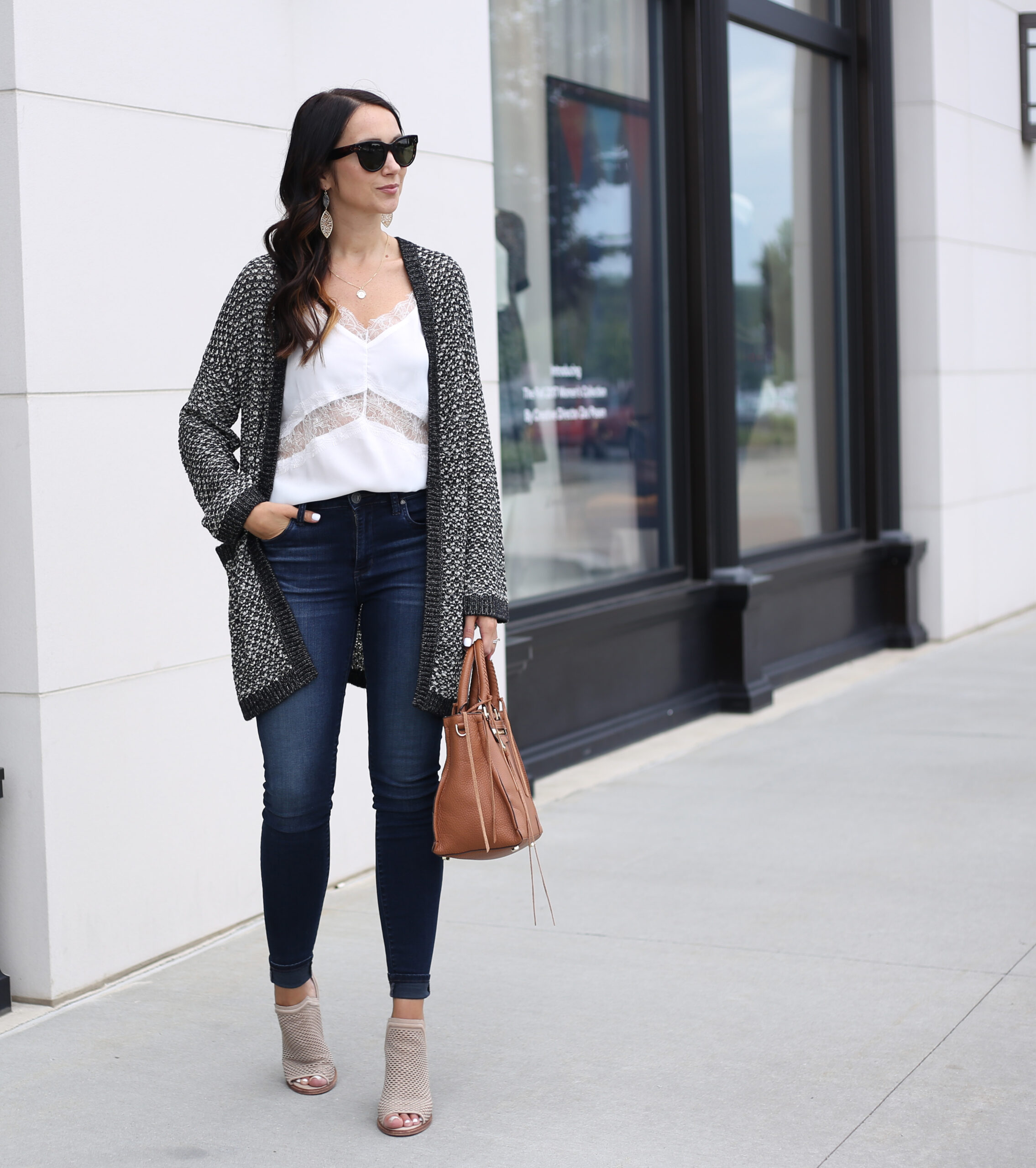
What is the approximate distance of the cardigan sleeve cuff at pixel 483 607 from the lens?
320 cm

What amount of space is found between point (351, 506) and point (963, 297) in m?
7.46

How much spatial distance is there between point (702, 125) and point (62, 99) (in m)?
4.30

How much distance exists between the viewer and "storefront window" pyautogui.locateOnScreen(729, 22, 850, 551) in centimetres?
841

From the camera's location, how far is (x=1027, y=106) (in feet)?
34.9

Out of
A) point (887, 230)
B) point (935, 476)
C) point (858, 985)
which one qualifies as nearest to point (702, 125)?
point (887, 230)

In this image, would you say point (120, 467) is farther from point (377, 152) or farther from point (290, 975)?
point (290, 975)

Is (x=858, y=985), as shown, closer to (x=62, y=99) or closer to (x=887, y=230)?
(x=62, y=99)

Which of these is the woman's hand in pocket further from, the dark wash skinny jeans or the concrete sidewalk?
the concrete sidewalk

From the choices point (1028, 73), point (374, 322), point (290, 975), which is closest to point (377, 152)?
point (374, 322)

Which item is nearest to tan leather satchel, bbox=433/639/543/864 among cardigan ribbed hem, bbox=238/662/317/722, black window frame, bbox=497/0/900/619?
cardigan ribbed hem, bbox=238/662/317/722

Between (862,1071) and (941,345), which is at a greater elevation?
(941,345)

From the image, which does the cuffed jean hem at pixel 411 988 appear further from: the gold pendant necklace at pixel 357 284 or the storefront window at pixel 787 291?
the storefront window at pixel 787 291

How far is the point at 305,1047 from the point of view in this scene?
3.40 meters

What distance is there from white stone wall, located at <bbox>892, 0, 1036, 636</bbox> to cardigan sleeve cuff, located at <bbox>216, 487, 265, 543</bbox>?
706 centimetres
